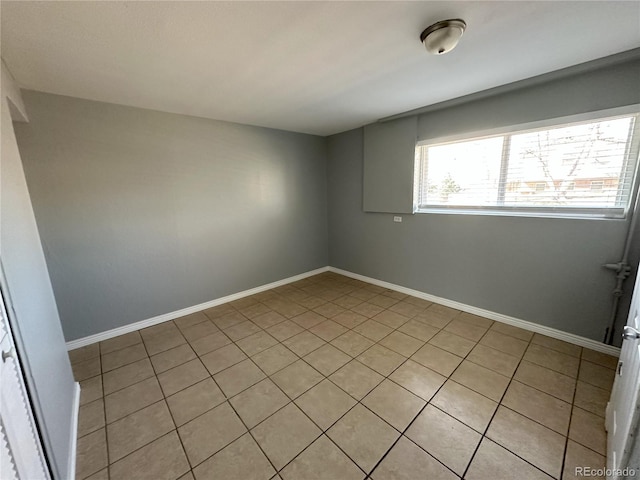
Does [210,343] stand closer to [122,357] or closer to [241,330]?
[241,330]

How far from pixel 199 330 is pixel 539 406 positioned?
2944 millimetres

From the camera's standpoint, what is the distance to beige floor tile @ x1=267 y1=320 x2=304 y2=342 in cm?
252

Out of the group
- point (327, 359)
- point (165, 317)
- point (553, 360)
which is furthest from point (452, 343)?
point (165, 317)

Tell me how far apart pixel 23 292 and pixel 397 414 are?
2.14 meters

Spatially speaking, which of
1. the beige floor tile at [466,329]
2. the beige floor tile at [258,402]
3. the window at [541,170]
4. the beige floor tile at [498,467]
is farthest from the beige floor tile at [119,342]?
the window at [541,170]

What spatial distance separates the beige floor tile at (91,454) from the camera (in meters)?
1.32

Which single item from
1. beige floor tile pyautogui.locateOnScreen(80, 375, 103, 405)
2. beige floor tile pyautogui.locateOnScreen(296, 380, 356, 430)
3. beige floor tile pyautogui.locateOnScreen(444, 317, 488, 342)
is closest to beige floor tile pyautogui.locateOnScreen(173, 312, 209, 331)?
beige floor tile pyautogui.locateOnScreen(80, 375, 103, 405)

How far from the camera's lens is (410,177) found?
314cm

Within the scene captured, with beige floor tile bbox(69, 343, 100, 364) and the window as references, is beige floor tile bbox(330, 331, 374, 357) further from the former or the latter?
beige floor tile bbox(69, 343, 100, 364)

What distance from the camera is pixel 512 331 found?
2469 mm

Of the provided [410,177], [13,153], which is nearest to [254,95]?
[13,153]

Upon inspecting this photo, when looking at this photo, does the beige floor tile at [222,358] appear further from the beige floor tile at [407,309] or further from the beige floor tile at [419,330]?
the beige floor tile at [407,309]

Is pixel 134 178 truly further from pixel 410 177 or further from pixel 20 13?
pixel 410 177

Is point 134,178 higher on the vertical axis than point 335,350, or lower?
higher
